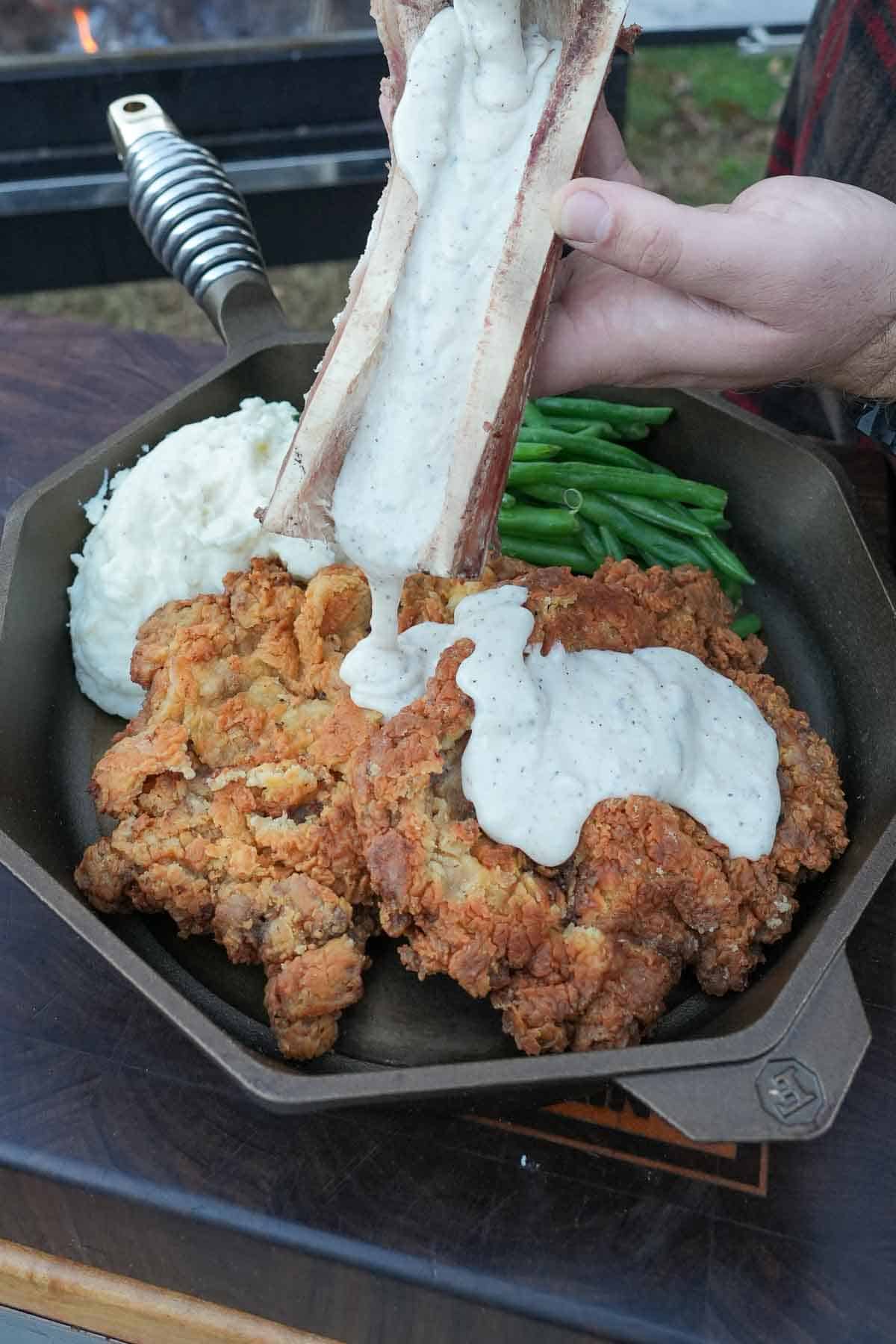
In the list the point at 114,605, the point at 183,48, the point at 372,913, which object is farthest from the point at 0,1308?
the point at 183,48

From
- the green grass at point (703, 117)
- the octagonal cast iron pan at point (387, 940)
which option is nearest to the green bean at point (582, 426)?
the octagonal cast iron pan at point (387, 940)

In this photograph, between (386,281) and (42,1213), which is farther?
(42,1213)

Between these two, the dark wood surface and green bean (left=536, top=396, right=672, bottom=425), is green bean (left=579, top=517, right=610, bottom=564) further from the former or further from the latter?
the dark wood surface

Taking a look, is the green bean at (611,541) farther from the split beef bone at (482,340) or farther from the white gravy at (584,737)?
the split beef bone at (482,340)

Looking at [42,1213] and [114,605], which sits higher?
[114,605]

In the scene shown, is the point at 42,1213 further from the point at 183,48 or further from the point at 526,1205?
the point at 183,48

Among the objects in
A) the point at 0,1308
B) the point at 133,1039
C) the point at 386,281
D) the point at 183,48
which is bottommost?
the point at 0,1308

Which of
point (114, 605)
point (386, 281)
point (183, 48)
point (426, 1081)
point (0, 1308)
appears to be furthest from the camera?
point (183, 48)

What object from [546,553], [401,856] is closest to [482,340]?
[401,856]
